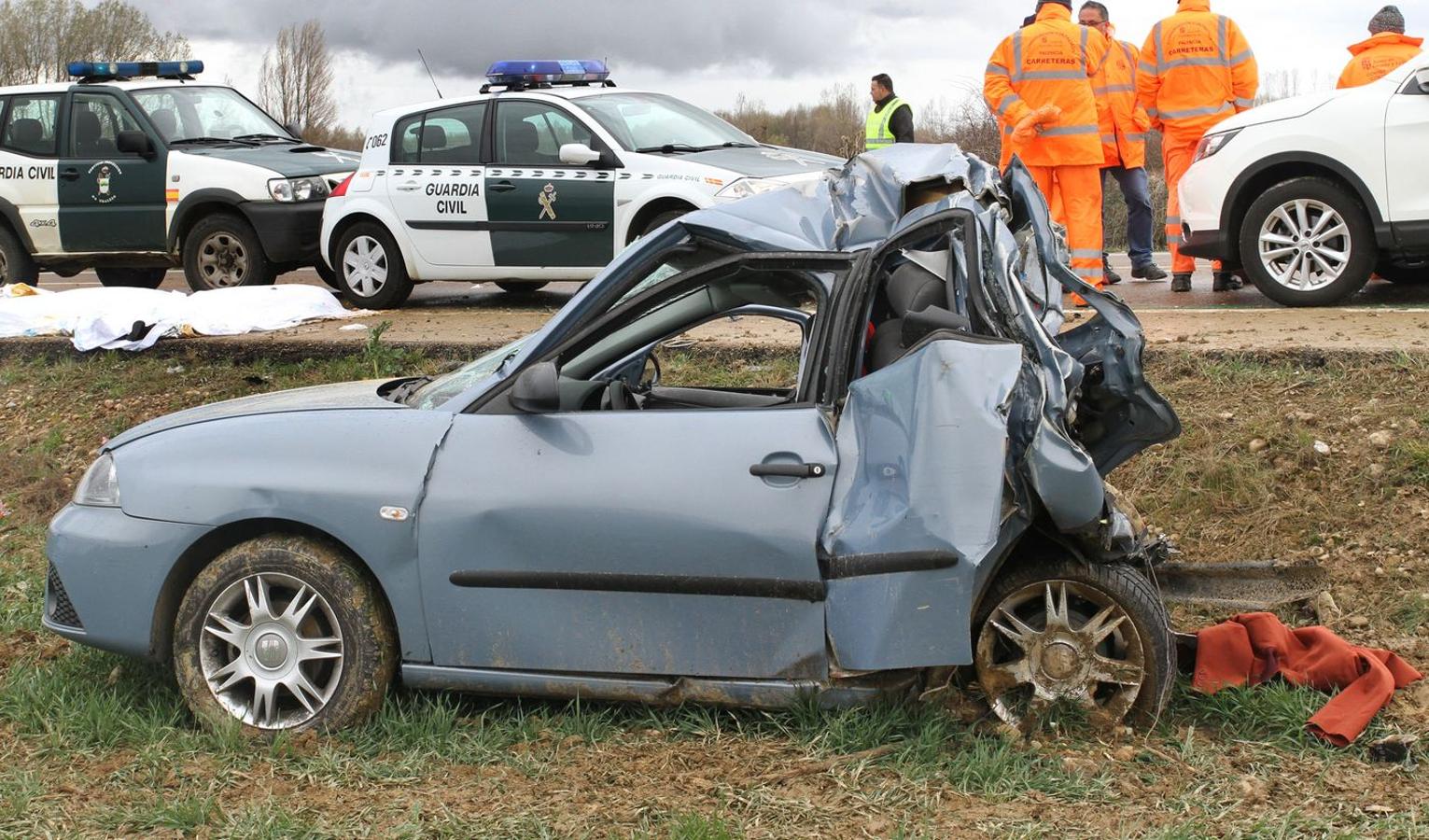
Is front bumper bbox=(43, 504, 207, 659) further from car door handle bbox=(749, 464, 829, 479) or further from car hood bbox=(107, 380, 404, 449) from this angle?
car door handle bbox=(749, 464, 829, 479)

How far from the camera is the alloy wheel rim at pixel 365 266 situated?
1079 centimetres

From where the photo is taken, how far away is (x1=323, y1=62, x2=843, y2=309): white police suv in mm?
9766

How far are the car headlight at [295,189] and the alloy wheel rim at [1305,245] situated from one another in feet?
22.9

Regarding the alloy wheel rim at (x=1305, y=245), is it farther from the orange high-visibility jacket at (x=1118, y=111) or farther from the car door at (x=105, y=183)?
the car door at (x=105, y=183)

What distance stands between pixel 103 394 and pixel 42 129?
4577 millimetres

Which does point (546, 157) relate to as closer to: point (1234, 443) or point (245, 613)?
point (1234, 443)

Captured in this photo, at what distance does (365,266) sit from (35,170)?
3353 mm

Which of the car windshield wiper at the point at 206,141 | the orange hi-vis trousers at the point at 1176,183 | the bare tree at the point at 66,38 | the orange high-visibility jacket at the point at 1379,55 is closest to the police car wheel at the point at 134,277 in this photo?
the car windshield wiper at the point at 206,141

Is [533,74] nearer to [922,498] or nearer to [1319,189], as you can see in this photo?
[1319,189]

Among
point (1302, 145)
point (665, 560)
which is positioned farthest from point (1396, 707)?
point (1302, 145)

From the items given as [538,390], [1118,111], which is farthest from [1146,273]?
[538,390]

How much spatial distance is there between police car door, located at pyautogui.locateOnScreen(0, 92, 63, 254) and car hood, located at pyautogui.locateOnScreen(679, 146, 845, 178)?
5690 mm

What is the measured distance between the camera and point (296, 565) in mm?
4047

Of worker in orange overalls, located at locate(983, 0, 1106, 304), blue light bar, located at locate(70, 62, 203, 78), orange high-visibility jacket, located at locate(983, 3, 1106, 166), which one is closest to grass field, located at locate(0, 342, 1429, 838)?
worker in orange overalls, located at locate(983, 0, 1106, 304)
